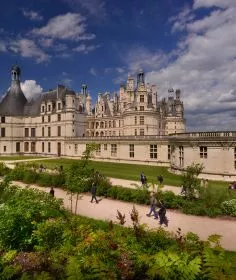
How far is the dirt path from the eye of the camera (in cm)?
1493

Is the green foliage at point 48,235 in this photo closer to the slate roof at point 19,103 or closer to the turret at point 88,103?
the slate roof at point 19,103

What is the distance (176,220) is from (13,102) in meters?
58.6

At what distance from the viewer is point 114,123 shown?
76.8 metres

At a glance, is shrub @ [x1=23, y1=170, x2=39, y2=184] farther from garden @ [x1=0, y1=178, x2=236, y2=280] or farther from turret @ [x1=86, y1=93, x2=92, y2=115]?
turret @ [x1=86, y1=93, x2=92, y2=115]

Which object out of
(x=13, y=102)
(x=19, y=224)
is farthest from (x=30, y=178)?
(x=13, y=102)

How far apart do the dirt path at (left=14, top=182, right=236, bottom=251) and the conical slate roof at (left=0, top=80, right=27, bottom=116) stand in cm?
4949

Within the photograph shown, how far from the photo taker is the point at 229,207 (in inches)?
718

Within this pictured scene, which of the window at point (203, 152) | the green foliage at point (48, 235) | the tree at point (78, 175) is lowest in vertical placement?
the green foliage at point (48, 235)

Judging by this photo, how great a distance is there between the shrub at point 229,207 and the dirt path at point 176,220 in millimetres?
719

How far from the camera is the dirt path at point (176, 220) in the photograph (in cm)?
1493

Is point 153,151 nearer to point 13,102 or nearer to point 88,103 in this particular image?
point 13,102

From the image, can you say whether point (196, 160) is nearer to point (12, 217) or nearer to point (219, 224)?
point (219, 224)

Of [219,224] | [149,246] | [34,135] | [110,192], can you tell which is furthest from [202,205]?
[34,135]

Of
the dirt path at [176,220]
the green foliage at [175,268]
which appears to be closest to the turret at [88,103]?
→ the dirt path at [176,220]
